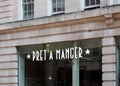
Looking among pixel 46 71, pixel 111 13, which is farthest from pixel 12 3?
pixel 111 13

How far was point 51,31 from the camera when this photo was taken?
71.0 ft

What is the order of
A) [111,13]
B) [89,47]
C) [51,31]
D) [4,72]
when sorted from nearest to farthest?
[111,13], [89,47], [51,31], [4,72]

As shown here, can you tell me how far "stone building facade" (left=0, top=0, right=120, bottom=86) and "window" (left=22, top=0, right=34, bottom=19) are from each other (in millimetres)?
59

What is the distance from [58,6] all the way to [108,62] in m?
4.59

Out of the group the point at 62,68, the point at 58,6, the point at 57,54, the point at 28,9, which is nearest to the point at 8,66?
the point at 28,9

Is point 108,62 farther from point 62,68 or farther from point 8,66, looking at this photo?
point 8,66

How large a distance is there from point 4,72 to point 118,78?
24.4 ft

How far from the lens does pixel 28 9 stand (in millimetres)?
23641

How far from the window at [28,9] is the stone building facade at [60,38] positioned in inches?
2.3

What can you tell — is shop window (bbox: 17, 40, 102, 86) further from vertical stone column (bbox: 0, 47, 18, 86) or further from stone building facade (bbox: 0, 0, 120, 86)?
vertical stone column (bbox: 0, 47, 18, 86)

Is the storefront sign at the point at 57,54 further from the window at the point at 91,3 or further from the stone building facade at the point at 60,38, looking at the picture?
the window at the point at 91,3

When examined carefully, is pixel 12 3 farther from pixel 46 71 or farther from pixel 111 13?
pixel 111 13

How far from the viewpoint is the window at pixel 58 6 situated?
860 inches

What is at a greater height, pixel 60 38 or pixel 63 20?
pixel 63 20
